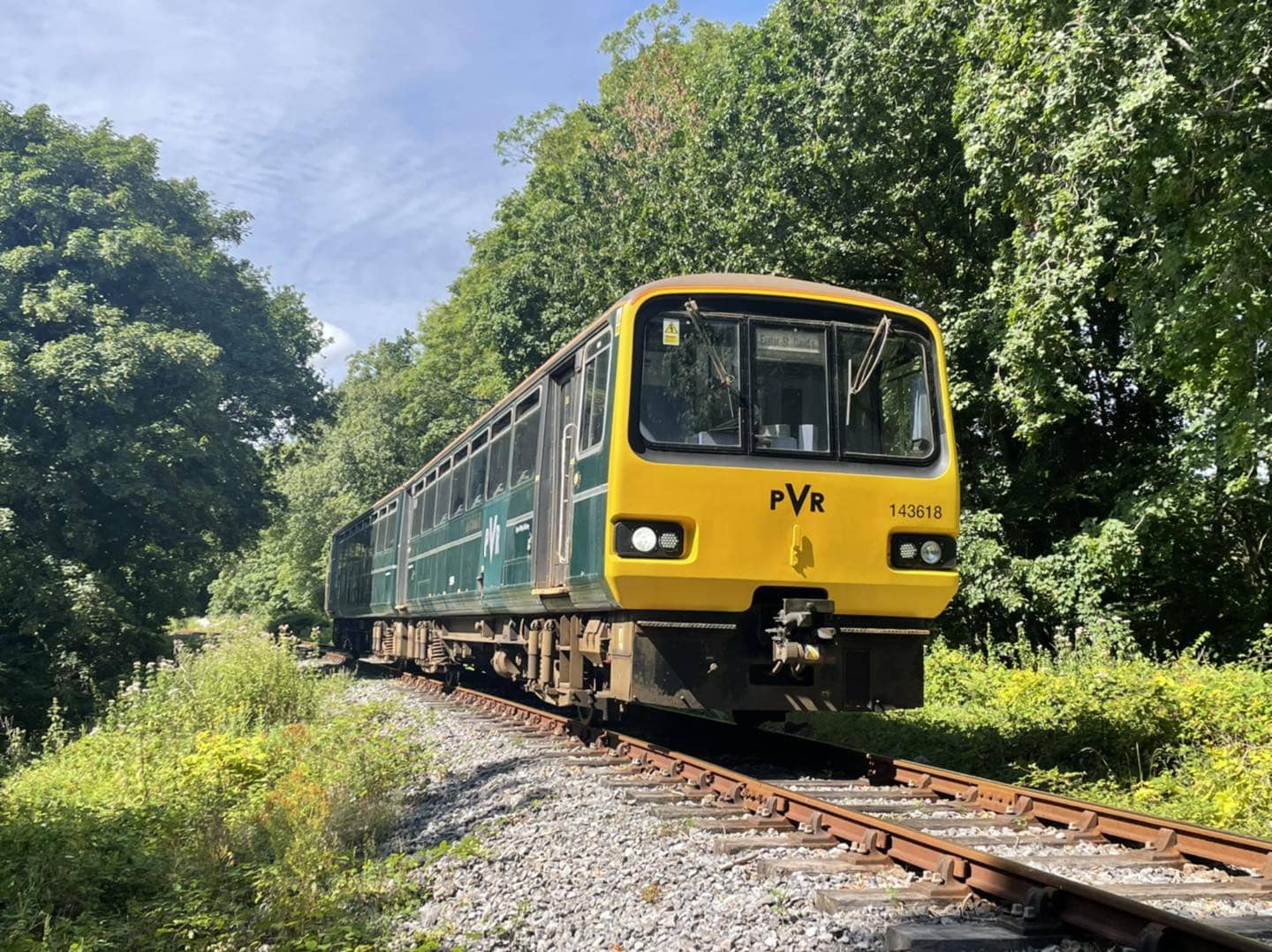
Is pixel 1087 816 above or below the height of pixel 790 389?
below

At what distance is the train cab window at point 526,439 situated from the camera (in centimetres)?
959

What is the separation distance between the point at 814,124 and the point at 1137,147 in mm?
8051

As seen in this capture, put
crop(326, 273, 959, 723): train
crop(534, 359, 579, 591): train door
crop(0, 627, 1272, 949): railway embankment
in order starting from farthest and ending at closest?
crop(534, 359, 579, 591): train door → crop(326, 273, 959, 723): train → crop(0, 627, 1272, 949): railway embankment

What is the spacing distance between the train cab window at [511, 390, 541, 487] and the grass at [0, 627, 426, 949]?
254 centimetres

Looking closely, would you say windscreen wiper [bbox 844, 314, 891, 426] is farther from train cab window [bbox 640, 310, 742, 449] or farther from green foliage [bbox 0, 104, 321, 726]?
green foliage [bbox 0, 104, 321, 726]

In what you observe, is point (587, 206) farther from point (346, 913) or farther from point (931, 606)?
point (346, 913)

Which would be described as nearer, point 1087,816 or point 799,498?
point 1087,816

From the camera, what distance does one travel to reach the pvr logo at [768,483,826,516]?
7.07 m

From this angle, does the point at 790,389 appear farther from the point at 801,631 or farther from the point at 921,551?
the point at 801,631

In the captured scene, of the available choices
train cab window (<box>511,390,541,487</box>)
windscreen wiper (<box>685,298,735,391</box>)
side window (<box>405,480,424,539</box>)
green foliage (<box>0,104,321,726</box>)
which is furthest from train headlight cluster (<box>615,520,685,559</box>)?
green foliage (<box>0,104,321,726</box>)

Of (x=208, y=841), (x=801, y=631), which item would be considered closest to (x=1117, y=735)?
(x=801, y=631)

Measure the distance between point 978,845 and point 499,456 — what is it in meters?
6.79

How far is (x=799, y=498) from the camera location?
7117 mm

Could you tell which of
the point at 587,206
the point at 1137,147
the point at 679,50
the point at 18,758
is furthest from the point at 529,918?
the point at 679,50
